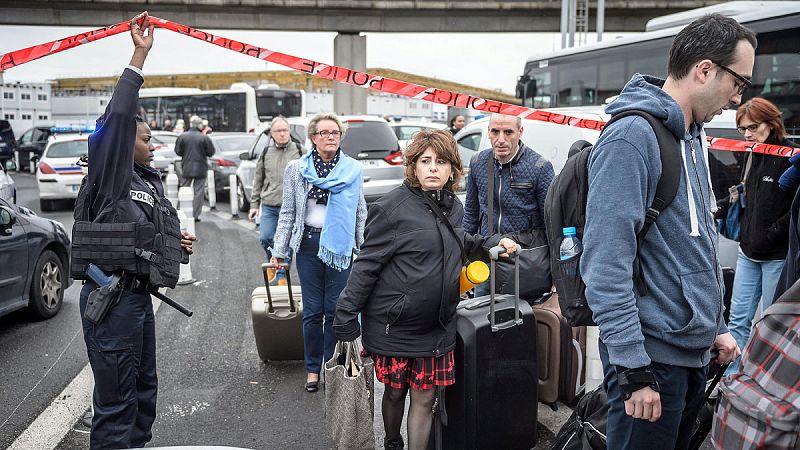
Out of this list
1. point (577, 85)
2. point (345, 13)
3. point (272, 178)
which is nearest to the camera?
point (272, 178)

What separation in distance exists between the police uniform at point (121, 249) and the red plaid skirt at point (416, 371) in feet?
3.85

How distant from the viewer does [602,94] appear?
1380 centimetres

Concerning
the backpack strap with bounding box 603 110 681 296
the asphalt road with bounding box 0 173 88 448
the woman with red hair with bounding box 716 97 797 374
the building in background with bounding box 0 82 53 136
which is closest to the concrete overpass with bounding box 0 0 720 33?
the building in background with bounding box 0 82 53 136

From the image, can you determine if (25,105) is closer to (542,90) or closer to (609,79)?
(542,90)

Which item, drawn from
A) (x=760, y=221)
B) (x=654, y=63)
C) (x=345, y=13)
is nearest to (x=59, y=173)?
(x=654, y=63)

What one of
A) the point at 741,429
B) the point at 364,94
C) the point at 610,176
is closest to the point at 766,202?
the point at 610,176

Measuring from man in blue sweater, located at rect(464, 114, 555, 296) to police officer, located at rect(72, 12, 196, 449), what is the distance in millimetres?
2221

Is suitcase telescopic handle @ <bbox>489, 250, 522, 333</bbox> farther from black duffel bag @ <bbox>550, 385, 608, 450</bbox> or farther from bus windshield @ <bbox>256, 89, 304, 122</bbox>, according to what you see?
bus windshield @ <bbox>256, 89, 304, 122</bbox>

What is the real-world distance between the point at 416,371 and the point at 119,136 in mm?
1819

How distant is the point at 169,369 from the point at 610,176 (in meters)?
Answer: 4.45

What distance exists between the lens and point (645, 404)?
7.23 feet

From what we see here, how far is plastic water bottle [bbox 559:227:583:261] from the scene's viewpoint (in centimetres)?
241

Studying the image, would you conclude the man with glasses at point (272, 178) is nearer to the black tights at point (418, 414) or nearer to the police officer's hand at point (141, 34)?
the black tights at point (418, 414)

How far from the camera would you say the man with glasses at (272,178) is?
7.34m
